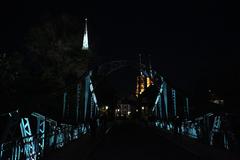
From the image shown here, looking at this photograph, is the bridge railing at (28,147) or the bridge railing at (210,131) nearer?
the bridge railing at (28,147)

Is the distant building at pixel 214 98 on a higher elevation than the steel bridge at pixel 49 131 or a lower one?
higher

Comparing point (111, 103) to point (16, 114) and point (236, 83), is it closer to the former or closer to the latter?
point (236, 83)

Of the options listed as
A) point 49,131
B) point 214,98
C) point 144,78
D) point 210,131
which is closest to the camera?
point 49,131

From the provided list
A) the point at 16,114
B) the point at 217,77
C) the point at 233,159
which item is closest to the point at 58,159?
the point at 16,114

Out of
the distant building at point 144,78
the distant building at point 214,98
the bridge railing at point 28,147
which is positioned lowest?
the bridge railing at point 28,147

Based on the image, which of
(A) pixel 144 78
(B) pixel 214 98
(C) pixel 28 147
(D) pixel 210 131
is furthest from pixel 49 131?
(A) pixel 144 78

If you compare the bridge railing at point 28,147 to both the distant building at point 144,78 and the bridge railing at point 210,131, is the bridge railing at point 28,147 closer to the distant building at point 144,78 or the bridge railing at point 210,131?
the bridge railing at point 210,131

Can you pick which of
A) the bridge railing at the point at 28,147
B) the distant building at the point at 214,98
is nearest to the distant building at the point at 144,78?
the distant building at the point at 214,98

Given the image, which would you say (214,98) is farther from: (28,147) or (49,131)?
(28,147)

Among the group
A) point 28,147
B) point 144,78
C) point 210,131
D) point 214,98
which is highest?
point 144,78

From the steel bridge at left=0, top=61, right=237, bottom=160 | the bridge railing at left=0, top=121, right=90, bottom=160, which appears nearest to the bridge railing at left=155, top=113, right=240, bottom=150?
the steel bridge at left=0, top=61, right=237, bottom=160

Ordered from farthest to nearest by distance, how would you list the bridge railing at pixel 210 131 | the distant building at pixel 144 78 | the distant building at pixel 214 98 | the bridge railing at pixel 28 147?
the distant building at pixel 214 98 → the distant building at pixel 144 78 → the bridge railing at pixel 210 131 → the bridge railing at pixel 28 147

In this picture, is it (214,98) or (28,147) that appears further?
(214,98)

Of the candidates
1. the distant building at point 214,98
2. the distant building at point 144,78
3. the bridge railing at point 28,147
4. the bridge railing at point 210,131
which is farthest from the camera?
the distant building at point 214,98
